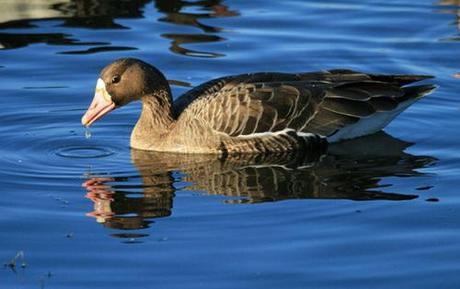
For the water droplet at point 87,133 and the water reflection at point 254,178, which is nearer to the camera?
the water reflection at point 254,178

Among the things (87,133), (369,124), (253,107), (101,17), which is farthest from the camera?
(101,17)

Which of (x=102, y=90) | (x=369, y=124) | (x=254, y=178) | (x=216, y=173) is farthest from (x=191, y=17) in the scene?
(x=254, y=178)

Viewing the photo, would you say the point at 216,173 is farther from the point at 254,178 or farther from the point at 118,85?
the point at 118,85

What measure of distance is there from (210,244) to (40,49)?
8139 millimetres

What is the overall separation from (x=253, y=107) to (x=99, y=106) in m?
1.70

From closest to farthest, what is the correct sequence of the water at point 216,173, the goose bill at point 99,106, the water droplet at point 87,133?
the water at point 216,173 < the goose bill at point 99,106 < the water droplet at point 87,133

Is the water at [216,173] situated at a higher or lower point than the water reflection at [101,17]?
lower

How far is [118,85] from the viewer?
13.9 metres

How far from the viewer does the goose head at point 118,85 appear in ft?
45.4

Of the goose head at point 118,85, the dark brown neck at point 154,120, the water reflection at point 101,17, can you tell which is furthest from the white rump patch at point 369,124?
the water reflection at point 101,17

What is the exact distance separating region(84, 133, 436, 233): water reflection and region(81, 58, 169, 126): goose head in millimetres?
614

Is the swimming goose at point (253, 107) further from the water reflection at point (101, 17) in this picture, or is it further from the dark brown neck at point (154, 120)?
the water reflection at point (101, 17)

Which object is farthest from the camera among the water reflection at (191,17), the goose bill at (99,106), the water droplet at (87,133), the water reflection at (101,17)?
the water reflection at (101,17)

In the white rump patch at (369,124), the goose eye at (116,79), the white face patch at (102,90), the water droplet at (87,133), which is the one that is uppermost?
the goose eye at (116,79)
